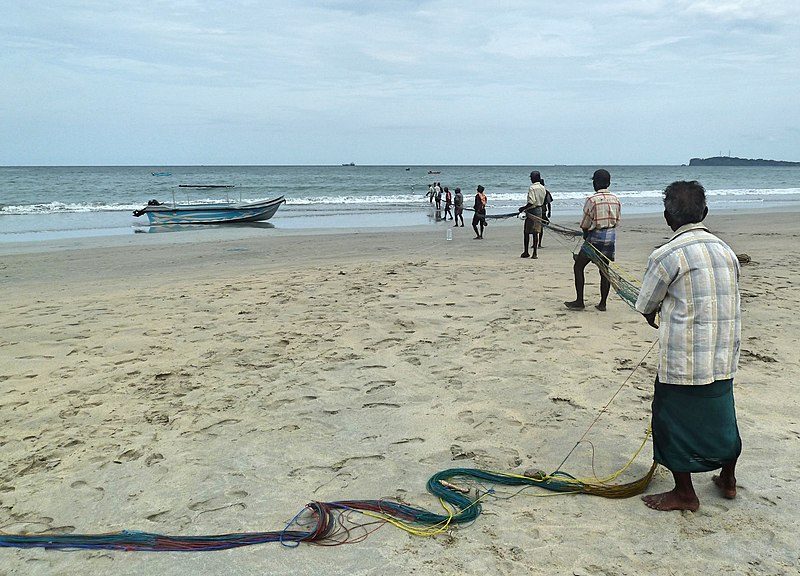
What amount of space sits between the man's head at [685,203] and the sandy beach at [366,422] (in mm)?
1534

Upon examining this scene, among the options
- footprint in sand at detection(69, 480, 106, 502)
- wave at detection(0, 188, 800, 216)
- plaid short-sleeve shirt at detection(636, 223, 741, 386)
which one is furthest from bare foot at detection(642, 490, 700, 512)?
wave at detection(0, 188, 800, 216)

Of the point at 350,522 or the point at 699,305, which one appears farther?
the point at 350,522

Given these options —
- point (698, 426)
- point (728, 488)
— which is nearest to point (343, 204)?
point (728, 488)

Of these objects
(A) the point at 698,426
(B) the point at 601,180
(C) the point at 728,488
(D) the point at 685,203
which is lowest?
(C) the point at 728,488

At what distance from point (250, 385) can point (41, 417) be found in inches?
60.8

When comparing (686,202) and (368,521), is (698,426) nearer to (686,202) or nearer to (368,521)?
(686,202)

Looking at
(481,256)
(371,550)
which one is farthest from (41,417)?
(481,256)

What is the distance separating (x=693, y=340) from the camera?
→ 2.97 metres

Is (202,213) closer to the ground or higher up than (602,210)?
closer to the ground

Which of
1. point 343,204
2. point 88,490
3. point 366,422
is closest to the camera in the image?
point 88,490

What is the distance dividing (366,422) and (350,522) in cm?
124

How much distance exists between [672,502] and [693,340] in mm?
911

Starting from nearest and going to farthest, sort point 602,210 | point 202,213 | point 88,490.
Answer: point 88,490 → point 602,210 → point 202,213

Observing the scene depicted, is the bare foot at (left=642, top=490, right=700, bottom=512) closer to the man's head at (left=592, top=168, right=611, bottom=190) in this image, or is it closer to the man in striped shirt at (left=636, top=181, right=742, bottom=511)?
the man in striped shirt at (left=636, top=181, right=742, bottom=511)
